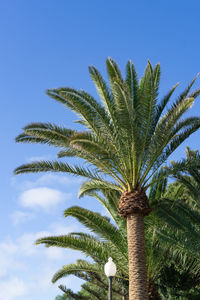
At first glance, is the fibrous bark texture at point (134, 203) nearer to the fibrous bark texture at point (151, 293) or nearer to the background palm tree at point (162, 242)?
the background palm tree at point (162, 242)

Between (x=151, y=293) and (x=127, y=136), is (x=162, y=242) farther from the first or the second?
(x=127, y=136)

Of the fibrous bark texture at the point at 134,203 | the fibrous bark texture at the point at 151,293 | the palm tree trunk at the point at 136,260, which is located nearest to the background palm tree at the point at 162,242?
the fibrous bark texture at the point at 151,293

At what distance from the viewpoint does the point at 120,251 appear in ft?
46.5

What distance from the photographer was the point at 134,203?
11.6 metres

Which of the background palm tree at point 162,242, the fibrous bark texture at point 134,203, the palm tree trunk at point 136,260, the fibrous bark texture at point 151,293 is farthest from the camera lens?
the fibrous bark texture at point 151,293

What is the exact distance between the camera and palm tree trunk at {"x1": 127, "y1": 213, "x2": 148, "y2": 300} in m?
10.9

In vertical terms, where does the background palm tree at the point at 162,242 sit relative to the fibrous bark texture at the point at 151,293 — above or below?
above

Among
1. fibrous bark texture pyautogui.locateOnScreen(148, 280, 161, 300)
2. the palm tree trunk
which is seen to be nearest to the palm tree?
the palm tree trunk

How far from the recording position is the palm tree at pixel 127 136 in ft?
37.8

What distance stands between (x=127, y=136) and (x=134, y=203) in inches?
80.4

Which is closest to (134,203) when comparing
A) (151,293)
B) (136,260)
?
(136,260)

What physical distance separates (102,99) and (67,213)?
4444 millimetres

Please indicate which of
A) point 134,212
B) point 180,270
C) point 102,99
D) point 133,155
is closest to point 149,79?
point 102,99

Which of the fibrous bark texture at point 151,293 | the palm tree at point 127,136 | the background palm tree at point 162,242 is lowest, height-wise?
the fibrous bark texture at point 151,293
